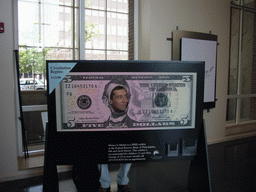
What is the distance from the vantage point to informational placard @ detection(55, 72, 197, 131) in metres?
1.59

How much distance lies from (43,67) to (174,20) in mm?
2288

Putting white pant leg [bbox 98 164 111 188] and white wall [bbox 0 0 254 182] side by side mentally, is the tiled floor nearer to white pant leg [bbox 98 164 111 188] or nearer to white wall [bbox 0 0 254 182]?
white pant leg [bbox 98 164 111 188]

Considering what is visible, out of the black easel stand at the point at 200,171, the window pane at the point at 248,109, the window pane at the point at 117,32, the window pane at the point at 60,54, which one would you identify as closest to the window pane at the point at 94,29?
the window pane at the point at 117,32

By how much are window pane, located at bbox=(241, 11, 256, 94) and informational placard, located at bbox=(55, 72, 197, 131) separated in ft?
12.9

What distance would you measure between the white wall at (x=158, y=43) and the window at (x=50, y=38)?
0.27 m

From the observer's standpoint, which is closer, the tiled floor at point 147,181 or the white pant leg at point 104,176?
the white pant leg at point 104,176

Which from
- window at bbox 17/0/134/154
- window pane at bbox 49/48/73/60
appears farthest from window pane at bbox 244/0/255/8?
window pane at bbox 49/48/73/60

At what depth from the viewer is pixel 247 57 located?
4965 mm

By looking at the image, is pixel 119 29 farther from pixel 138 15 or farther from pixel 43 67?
pixel 43 67

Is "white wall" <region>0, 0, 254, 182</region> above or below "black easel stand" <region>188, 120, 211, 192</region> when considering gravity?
above

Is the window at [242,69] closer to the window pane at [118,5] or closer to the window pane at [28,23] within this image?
the window pane at [118,5]

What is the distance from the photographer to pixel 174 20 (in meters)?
3.56

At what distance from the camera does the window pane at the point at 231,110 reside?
4820 millimetres

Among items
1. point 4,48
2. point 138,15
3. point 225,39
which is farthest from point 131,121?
point 225,39
